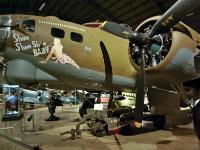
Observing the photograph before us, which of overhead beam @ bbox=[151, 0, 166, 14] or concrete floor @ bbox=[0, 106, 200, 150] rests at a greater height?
overhead beam @ bbox=[151, 0, 166, 14]

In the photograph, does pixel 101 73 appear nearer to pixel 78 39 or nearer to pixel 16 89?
pixel 78 39

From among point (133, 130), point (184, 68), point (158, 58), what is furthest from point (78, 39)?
point (133, 130)

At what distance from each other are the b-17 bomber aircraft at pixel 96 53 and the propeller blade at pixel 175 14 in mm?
27

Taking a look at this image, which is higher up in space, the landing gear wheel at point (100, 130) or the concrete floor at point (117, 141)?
the landing gear wheel at point (100, 130)

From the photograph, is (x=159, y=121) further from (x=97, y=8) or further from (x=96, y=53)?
(x=97, y=8)

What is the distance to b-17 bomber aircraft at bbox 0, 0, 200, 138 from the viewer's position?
27.1 ft

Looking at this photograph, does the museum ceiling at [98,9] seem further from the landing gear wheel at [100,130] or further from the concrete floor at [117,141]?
the landing gear wheel at [100,130]

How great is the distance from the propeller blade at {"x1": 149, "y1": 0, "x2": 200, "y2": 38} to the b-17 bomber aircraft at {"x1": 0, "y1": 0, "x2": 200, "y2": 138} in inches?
1.1

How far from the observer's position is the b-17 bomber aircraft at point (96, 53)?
27.1 ft

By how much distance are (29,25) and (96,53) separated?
216cm

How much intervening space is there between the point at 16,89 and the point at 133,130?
5262 millimetres

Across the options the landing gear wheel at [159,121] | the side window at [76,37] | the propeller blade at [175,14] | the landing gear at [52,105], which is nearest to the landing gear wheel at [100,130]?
the landing gear wheel at [159,121]

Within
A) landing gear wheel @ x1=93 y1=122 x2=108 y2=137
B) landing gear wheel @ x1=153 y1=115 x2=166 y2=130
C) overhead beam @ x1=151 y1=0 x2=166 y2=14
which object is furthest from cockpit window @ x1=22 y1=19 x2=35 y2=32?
overhead beam @ x1=151 y1=0 x2=166 y2=14

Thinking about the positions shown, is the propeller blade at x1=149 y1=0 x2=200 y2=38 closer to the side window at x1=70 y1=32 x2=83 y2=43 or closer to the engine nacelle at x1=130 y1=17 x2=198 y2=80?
the engine nacelle at x1=130 y1=17 x2=198 y2=80
